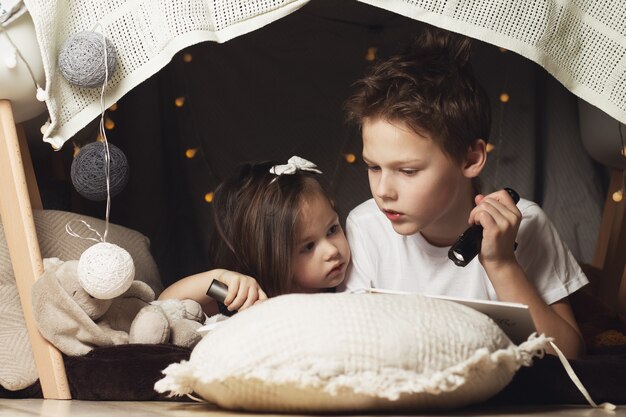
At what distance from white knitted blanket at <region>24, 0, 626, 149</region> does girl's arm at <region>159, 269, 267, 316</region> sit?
1.30 feet

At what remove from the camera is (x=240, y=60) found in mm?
2248

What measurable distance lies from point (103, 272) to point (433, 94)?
652 mm

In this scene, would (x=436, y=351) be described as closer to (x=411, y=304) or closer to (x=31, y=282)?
(x=411, y=304)

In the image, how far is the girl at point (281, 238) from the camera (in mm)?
1672

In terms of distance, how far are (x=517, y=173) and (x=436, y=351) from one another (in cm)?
153

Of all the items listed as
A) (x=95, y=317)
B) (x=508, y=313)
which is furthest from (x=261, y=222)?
(x=508, y=313)

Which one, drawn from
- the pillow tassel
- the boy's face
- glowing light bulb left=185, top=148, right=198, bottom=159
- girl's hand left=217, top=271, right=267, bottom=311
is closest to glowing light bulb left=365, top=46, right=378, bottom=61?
glowing light bulb left=185, top=148, right=198, bottom=159

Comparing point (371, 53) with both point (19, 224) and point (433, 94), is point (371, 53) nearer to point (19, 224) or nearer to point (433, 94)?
point (433, 94)

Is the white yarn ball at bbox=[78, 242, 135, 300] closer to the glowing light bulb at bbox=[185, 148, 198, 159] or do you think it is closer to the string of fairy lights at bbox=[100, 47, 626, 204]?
the string of fairy lights at bbox=[100, 47, 626, 204]

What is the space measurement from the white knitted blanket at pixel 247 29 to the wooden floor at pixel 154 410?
409 millimetres

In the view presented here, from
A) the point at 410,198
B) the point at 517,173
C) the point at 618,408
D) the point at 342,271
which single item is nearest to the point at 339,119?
the point at 517,173

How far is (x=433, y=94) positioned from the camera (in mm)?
1521

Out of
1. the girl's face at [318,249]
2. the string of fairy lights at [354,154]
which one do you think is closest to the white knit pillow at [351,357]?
the girl's face at [318,249]

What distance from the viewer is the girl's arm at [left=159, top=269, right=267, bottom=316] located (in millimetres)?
1530
